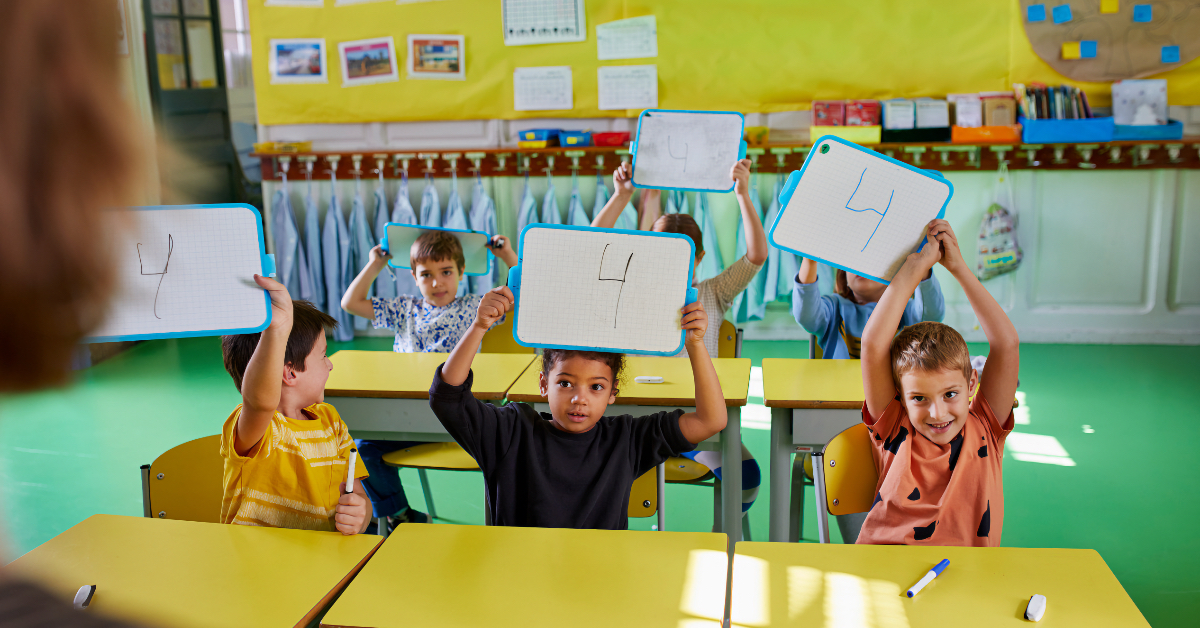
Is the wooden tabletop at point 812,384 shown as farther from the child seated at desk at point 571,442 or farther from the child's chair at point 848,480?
the child seated at desk at point 571,442

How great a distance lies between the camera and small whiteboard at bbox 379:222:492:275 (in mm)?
2695

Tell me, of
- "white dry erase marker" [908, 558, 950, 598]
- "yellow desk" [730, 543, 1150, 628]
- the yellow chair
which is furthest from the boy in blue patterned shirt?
"white dry erase marker" [908, 558, 950, 598]

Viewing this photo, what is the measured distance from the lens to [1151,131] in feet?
13.9

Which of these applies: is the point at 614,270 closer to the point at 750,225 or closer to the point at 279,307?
the point at 279,307

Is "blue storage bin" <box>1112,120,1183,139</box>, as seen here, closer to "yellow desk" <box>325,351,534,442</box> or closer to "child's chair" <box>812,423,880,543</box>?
"child's chair" <box>812,423,880,543</box>

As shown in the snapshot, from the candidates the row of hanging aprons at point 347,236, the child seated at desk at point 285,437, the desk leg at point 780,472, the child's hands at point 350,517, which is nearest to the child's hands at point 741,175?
the desk leg at point 780,472

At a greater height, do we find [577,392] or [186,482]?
[577,392]

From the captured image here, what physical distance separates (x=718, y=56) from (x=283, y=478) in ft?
12.7

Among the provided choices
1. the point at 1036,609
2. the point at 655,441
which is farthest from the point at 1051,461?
the point at 1036,609

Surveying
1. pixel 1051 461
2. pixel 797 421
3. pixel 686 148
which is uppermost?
pixel 686 148

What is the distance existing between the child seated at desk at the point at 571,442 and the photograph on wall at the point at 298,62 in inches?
164

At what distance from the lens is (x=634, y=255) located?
1.42 meters

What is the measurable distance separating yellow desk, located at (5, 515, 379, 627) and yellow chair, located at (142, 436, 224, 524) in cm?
24

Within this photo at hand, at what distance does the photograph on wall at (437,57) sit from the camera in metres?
4.84
